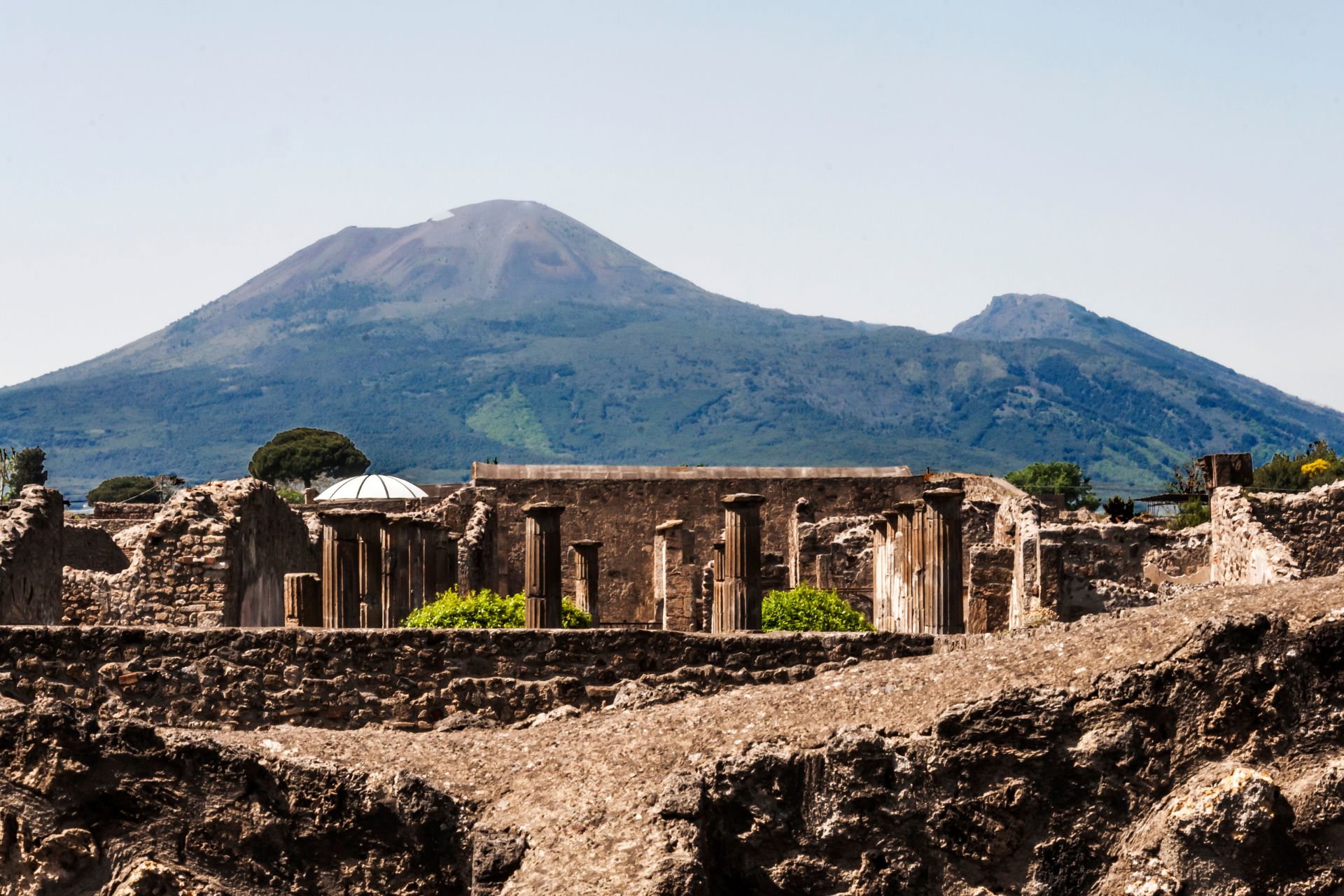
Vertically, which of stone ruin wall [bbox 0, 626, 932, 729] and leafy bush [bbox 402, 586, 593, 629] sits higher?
stone ruin wall [bbox 0, 626, 932, 729]

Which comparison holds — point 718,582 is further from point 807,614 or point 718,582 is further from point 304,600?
point 304,600

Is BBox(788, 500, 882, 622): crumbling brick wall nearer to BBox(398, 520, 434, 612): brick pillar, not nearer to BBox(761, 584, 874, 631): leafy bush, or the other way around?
BBox(761, 584, 874, 631): leafy bush

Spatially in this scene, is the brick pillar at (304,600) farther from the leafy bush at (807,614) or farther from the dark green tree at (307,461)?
the dark green tree at (307,461)

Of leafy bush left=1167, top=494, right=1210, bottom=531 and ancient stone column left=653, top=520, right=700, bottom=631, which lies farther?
leafy bush left=1167, top=494, right=1210, bottom=531

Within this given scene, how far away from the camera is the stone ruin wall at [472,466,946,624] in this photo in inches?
1326

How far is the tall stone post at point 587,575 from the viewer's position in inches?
878

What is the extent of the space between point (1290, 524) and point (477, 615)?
7.99m

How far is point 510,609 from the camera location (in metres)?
19.4

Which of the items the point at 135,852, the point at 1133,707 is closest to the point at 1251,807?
the point at 1133,707

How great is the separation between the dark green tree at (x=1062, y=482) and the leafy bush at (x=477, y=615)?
85292 millimetres

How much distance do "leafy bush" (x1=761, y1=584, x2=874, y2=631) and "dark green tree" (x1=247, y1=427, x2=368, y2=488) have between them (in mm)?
117029

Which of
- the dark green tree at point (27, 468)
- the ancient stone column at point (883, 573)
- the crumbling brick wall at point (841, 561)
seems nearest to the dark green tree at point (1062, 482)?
the dark green tree at point (27, 468)

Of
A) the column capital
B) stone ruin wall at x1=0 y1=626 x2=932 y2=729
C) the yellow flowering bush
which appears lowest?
stone ruin wall at x1=0 y1=626 x2=932 y2=729

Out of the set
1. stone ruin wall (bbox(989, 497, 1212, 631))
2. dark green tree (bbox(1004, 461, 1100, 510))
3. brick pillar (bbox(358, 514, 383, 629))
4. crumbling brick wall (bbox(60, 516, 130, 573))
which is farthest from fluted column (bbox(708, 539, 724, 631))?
dark green tree (bbox(1004, 461, 1100, 510))
